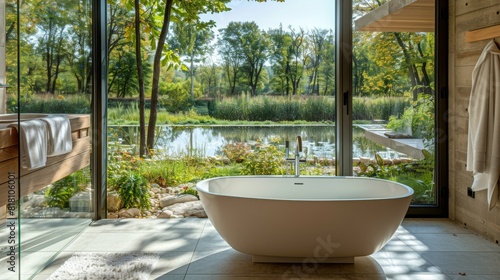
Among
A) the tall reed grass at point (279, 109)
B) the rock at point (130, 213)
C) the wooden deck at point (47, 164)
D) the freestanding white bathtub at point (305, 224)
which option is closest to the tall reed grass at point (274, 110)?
the tall reed grass at point (279, 109)

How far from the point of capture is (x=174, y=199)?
5.00m

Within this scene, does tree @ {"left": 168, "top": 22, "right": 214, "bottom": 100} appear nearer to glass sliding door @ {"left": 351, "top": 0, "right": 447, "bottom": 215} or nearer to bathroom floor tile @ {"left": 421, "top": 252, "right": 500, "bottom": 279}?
glass sliding door @ {"left": 351, "top": 0, "right": 447, "bottom": 215}

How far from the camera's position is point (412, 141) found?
4961 mm

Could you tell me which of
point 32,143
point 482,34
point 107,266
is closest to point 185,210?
point 107,266

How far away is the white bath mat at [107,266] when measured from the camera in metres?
3.37

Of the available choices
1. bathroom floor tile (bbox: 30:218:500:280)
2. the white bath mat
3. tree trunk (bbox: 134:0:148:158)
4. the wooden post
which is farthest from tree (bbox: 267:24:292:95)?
the wooden post

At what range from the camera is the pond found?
495 cm

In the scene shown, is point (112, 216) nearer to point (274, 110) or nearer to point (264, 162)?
point (264, 162)

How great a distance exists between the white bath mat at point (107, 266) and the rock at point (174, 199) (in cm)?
Answer: 118

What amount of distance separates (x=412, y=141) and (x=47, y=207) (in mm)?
3245

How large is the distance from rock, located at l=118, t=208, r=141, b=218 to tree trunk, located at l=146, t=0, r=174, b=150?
0.60m

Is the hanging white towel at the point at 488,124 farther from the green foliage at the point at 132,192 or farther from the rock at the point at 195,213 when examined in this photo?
the green foliage at the point at 132,192

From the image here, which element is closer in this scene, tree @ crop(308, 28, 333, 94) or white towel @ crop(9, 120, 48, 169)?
white towel @ crop(9, 120, 48, 169)

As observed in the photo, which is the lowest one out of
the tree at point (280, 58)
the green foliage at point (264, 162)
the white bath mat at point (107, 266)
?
the white bath mat at point (107, 266)
